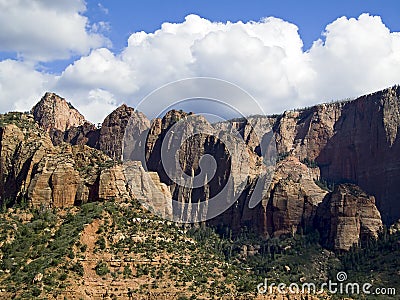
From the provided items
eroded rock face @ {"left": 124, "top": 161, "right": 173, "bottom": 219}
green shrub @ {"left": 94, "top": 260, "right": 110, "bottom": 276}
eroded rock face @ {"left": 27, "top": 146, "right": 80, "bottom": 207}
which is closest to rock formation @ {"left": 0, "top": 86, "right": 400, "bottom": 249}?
eroded rock face @ {"left": 27, "top": 146, "right": 80, "bottom": 207}

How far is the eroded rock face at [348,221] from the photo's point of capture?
13688 cm

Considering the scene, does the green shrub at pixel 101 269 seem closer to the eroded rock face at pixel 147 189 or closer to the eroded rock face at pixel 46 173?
the eroded rock face at pixel 46 173

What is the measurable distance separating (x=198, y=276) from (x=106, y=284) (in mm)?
11883

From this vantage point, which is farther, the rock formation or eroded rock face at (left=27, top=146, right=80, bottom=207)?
the rock formation

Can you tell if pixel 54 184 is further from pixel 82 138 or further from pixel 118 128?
pixel 82 138

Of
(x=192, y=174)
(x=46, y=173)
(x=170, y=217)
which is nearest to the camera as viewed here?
(x=46, y=173)

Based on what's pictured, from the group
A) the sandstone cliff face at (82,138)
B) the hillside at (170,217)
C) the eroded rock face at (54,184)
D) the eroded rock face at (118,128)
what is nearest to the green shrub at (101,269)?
the hillside at (170,217)

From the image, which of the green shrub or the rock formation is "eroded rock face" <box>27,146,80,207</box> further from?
the green shrub

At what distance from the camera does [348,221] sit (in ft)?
452

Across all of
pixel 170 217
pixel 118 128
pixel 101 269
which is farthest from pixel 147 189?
pixel 118 128

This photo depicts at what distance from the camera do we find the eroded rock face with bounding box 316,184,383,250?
5389 inches

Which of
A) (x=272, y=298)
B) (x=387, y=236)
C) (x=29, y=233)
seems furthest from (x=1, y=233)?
(x=387, y=236)

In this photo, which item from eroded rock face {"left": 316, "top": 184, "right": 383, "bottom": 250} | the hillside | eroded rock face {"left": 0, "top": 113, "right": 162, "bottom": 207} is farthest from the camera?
eroded rock face {"left": 316, "top": 184, "right": 383, "bottom": 250}

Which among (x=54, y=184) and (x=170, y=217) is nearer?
(x=54, y=184)
